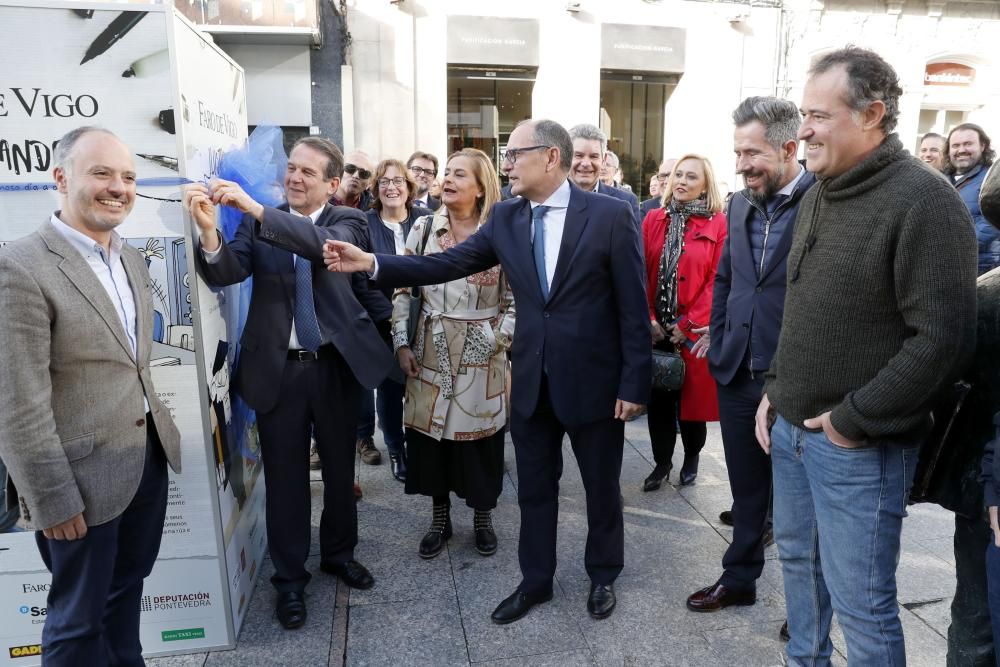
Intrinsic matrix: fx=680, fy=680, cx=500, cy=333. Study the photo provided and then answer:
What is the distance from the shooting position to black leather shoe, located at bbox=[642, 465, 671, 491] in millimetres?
4195

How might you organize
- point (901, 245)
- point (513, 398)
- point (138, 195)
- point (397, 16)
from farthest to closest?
point (397, 16), point (513, 398), point (138, 195), point (901, 245)

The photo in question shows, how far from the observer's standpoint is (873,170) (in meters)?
1.79

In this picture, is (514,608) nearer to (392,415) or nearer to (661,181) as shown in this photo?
(392,415)

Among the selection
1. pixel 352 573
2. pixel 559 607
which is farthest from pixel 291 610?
pixel 559 607

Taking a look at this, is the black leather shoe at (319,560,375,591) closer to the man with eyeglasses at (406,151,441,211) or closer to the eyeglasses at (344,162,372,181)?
the eyeglasses at (344,162,372,181)

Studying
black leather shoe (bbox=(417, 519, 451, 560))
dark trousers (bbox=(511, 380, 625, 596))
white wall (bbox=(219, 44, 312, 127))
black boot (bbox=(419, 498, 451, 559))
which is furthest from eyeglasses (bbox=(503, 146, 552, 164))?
white wall (bbox=(219, 44, 312, 127))

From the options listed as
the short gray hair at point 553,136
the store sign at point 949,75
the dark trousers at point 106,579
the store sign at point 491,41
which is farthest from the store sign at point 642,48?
the dark trousers at point 106,579

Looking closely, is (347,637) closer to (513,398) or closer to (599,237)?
(513,398)

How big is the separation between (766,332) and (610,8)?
11.1 metres

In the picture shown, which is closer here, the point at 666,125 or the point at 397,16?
the point at 397,16

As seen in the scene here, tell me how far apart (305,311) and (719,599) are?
2.15 meters

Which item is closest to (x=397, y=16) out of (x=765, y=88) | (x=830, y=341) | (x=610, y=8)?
(x=610, y=8)

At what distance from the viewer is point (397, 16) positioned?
11.5m

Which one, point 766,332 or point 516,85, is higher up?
point 516,85
